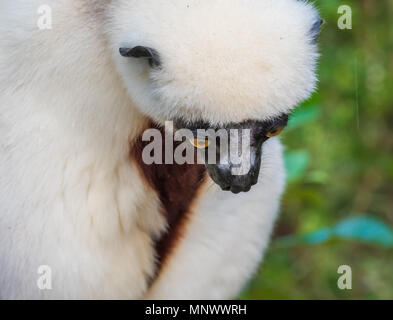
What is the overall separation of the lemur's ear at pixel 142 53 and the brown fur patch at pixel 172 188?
0.28 metres

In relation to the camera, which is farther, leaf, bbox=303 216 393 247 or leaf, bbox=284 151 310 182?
leaf, bbox=284 151 310 182

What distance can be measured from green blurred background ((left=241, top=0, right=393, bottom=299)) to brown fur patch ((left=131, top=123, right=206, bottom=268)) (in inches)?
46.0

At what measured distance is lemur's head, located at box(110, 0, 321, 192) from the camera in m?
1.16

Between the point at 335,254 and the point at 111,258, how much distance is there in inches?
73.4

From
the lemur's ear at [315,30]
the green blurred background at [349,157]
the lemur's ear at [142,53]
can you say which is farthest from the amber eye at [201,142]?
the green blurred background at [349,157]

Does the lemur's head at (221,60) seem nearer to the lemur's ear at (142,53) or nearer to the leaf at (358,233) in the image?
the lemur's ear at (142,53)

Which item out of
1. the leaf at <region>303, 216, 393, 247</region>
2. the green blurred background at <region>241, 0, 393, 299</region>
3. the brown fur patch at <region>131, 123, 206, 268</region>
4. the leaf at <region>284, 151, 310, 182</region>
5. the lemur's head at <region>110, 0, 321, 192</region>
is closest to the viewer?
the lemur's head at <region>110, 0, 321, 192</region>

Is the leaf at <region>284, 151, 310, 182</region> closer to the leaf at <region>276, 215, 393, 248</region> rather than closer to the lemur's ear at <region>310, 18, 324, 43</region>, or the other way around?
the leaf at <region>276, 215, 393, 248</region>

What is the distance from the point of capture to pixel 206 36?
1.16 meters

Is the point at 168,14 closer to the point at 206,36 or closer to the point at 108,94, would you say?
the point at 206,36

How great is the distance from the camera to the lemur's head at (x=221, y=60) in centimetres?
116

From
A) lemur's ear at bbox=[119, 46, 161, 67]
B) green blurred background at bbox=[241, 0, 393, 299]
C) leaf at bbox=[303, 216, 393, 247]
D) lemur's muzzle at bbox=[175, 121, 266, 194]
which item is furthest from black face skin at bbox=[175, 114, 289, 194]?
green blurred background at bbox=[241, 0, 393, 299]
